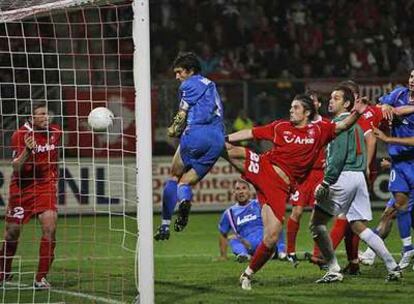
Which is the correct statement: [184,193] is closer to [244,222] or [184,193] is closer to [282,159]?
[282,159]

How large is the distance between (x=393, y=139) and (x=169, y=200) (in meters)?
2.46

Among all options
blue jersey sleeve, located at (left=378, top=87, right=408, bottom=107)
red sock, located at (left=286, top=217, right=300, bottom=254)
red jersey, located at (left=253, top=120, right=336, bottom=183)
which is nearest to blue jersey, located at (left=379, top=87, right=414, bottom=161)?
blue jersey sleeve, located at (left=378, top=87, right=408, bottom=107)

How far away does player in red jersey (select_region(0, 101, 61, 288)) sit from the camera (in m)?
10.5

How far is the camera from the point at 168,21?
23.8 meters

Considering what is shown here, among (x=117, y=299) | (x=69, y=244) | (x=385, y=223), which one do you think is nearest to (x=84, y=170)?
(x=69, y=244)

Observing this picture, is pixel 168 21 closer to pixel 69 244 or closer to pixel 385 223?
pixel 69 244

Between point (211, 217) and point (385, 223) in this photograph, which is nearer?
point (385, 223)

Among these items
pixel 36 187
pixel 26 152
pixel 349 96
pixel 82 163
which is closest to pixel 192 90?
pixel 349 96

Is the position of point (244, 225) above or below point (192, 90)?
below

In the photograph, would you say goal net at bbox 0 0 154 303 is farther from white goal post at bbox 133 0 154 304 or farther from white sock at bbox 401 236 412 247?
white sock at bbox 401 236 412 247

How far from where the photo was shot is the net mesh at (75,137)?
388 inches

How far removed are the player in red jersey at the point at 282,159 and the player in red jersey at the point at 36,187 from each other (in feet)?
6.29

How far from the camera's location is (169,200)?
1070 centimetres

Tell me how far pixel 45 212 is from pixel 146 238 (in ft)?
8.39
